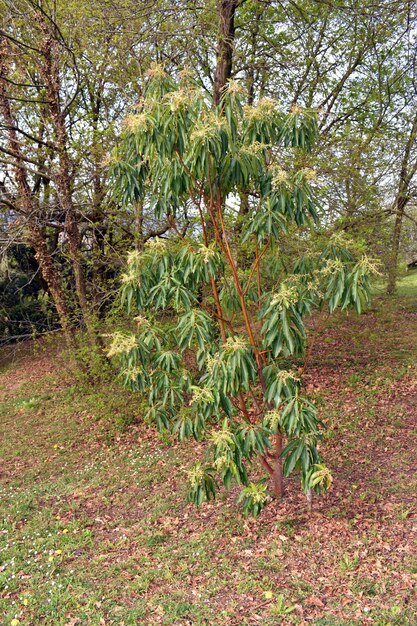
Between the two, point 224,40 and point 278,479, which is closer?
point 278,479

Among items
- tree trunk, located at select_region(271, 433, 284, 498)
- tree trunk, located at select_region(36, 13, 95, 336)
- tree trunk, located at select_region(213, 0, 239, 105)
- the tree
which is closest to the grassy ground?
tree trunk, located at select_region(271, 433, 284, 498)

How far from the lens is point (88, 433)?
24.5 ft

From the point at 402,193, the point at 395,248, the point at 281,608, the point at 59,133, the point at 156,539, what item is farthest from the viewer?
the point at 402,193

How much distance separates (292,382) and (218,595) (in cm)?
169

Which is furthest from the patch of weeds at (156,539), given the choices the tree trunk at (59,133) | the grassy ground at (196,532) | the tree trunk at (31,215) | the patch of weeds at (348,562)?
the tree trunk at (31,215)

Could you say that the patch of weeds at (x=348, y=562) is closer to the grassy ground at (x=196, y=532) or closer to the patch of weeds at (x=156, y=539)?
the grassy ground at (x=196, y=532)

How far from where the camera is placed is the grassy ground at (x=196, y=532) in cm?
340

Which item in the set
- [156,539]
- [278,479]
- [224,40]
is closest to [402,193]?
[224,40]

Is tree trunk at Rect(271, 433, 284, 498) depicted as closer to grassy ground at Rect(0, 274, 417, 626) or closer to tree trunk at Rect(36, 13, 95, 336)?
grassy ground at Rect(0, 274, 417, 626)

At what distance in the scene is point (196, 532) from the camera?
14.5 feet

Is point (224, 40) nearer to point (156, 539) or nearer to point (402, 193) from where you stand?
point (402, 193)

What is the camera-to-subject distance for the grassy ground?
11.1 ft

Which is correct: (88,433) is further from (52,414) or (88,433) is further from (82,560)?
(82,560)

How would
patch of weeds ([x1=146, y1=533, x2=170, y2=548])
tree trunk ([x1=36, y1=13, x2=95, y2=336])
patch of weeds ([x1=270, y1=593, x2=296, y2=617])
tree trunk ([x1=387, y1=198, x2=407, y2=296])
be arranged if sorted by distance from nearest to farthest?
patch of weeds ([x1=270, y1=593, x2=296, y2=617])
patch of weeds ([x1=146, y1=533, x2=170, y2=548])
tree trunk ([x1=36, y1=13, x2=95, y2=336])
tree trunk ([x1=387, y1=198, x2=407, y2=296])
